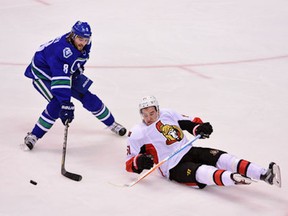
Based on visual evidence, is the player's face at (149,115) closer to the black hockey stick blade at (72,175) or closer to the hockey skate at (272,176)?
the black hockey stick blade at (72,175)

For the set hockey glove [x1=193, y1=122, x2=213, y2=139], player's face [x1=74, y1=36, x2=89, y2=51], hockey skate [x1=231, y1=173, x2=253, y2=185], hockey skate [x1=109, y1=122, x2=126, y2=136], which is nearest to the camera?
hockey skate [x1=231, y1=173, x2=253, y2=185]

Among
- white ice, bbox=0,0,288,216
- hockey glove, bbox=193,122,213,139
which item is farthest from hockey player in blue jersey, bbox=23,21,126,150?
hockey glove, bbox=193,122,213,139

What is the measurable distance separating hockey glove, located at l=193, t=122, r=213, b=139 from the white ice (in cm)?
30

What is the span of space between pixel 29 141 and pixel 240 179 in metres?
1.37

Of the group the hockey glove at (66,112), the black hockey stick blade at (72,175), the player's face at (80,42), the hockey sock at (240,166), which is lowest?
the black hockey stick blade at (72,175)

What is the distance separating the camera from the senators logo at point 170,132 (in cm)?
359

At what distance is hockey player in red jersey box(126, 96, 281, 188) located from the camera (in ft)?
11.1

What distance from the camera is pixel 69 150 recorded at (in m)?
4.03

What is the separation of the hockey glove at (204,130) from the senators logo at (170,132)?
10 centimetres

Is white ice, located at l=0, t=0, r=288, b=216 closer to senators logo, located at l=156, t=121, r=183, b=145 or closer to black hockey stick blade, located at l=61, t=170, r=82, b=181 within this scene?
black hockey stick blade, located at l=61, t=170, r=82, b=181

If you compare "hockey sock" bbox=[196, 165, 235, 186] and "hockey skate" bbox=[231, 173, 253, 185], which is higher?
"hockey skate" bbox=[231, 173, 253, 185]

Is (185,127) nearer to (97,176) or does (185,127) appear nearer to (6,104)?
(97,176)

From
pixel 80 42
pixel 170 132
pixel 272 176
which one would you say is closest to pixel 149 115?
pixel 170 132

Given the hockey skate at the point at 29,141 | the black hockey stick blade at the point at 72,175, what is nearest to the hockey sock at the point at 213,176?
the black hockey stick blade at the point at 72,175
